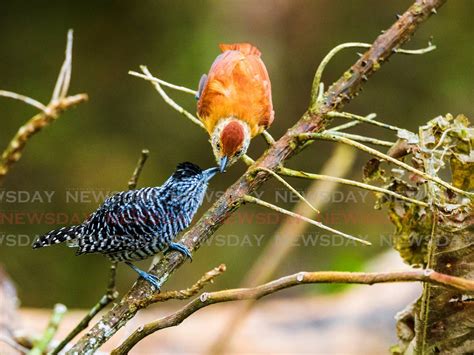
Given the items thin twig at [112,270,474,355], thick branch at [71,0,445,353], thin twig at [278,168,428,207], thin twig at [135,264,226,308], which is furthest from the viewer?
thick branch at [71,0,445,353]

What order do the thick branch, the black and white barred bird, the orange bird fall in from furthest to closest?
1. the orange bird
2. the black and white barred bird
3. the thick branch

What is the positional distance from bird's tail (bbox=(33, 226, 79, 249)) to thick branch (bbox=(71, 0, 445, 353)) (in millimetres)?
429

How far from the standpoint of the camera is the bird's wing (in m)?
2.67

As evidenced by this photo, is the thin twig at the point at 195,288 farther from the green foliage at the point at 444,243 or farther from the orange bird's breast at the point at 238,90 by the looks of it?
the orange bird's breast at the point at 238,90

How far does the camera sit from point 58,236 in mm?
2576

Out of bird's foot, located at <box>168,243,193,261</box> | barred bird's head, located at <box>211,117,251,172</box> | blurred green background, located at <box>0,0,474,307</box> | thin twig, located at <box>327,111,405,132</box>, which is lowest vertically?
bird's foot, located at <box>168,243,193,261</box>

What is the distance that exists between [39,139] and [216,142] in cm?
423

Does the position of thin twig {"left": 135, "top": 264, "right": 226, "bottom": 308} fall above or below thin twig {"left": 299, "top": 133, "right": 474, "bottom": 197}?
below

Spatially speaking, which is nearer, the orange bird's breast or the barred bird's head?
the barred bird's head

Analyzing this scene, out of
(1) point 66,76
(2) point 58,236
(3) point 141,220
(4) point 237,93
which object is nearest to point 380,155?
(1) point 66,76

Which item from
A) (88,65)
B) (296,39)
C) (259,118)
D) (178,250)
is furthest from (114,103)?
(178,250)

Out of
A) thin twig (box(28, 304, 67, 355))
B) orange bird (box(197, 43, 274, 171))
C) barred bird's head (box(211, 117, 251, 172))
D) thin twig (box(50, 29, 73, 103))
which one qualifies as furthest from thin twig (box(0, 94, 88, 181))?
orange bird (box(197, 43, 274, 171))

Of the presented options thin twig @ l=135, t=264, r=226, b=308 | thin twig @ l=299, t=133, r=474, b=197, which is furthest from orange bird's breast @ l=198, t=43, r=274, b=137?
thin twig @ l=135, t=264, r=226, b=308

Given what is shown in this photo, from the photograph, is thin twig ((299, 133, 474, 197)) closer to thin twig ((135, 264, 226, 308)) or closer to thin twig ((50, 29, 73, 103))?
thin twig ((135, 264, 226, 308))
